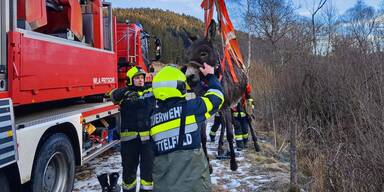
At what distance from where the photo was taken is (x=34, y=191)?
3828 mm

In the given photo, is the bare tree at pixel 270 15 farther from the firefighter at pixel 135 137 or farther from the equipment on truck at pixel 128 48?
the firefighter at pixel 135 137

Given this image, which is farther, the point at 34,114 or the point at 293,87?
the point at 293,87

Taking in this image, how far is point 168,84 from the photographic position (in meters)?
2.80

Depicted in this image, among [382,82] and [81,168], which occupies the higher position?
[382,82]

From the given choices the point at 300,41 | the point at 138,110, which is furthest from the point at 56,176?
the point at 300,41

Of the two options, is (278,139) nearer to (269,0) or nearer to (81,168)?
(81,168)

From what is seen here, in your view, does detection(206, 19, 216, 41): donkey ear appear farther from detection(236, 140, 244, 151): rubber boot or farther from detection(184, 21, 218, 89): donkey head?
detection(236, 140, 244, 151): rubber boot

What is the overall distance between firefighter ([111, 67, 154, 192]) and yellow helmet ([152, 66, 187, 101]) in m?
1.66

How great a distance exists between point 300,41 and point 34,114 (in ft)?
25.3

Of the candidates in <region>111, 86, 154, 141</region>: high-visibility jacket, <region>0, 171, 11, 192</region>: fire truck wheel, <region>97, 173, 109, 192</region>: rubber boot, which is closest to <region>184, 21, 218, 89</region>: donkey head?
<region>111, 86, 154, 141</region>: high-visibility jacket

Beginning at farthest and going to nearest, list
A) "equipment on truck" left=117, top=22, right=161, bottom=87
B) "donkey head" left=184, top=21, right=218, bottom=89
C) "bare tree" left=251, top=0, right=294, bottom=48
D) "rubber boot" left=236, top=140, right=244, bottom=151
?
"bare tree" left=251, top=0, right=294, bottom=48
"equipment on truck" left=117, top=22, right=161, bottom=87
"rubber boot" left=236, top=140, right=244, bottom=151
"donkey head" left=184, top=21, right=218, bottom=89

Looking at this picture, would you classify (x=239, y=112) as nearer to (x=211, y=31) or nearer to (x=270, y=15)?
(x=211, y=31)

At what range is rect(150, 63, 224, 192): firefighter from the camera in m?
2.81

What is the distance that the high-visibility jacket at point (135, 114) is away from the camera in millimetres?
4469
